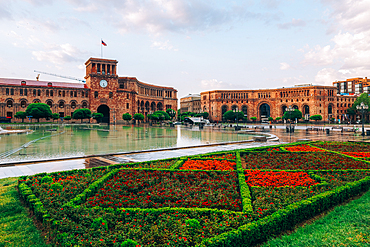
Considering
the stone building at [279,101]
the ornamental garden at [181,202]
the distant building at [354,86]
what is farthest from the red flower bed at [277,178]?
the distant building at [354,86]

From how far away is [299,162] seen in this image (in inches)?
348

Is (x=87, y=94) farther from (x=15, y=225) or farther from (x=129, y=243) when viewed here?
(x=129, y=243)

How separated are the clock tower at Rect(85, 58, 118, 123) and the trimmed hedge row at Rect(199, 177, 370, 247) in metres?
71.1

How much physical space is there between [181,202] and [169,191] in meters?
0.66

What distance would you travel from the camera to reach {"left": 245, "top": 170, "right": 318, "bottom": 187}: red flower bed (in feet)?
19.6

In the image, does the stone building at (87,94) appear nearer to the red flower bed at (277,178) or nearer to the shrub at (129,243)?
the red flower bed at (277,178)

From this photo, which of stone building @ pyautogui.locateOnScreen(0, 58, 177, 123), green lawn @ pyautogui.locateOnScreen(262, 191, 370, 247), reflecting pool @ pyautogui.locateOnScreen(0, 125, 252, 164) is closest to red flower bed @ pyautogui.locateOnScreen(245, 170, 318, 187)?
green lawn @ pyautogui.locateOnScreen(262, 191, 370, 247)

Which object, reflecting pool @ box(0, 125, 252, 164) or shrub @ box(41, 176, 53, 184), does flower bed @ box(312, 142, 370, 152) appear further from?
shrub @ box(41, 176, 53, 184)

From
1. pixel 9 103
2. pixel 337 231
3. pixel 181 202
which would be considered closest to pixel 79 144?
pixel 181 202

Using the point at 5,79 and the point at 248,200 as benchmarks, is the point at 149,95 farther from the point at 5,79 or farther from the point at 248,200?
the point at 248,200

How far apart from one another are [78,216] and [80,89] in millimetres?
73005

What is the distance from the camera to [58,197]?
5020 mm

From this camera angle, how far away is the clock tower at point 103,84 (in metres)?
69.8

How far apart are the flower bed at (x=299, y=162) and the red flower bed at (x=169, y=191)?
2.16 meters
